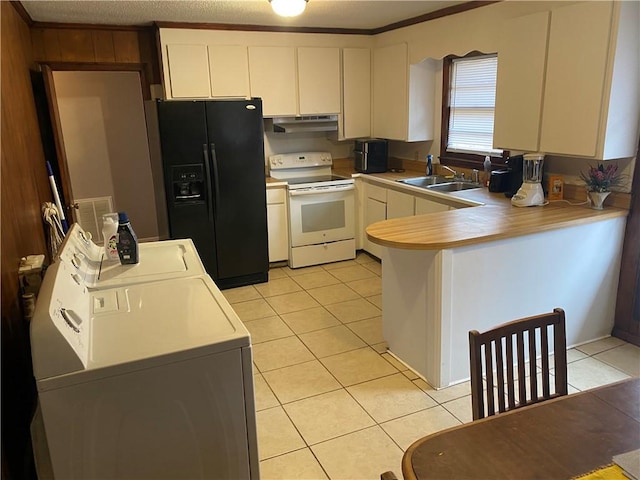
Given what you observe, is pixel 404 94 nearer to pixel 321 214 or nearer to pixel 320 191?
pixel 320 191

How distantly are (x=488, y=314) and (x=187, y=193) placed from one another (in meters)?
2.61

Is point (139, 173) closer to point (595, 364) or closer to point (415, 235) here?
point (415, 235)

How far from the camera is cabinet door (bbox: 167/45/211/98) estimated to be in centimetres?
421

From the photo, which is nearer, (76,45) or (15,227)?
(15,227)

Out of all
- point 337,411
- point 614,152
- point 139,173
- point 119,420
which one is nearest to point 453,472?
point 119,420

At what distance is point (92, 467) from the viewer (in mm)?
1483

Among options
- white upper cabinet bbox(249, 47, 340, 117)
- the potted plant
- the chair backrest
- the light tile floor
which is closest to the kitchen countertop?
the potted plant

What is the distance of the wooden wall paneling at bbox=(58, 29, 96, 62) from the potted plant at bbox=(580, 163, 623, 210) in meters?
4.16

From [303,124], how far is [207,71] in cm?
103

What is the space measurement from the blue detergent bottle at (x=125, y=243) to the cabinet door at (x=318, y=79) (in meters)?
2.91

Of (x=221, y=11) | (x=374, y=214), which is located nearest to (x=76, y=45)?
(x=221, y=11)

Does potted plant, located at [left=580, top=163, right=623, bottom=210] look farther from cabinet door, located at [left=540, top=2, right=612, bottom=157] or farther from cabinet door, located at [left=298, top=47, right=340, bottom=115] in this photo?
cabinet door, located at [left=298, top=47, right=340, bottom=115]

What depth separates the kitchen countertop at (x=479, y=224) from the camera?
8.43ft

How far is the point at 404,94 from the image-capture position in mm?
4551
